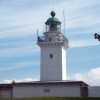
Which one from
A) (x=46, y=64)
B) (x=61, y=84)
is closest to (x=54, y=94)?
(x=61, y=84)

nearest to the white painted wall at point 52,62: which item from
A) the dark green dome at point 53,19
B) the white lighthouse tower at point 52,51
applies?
the white lighthouse tower at point 52,51

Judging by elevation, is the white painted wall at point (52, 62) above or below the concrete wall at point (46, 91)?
above

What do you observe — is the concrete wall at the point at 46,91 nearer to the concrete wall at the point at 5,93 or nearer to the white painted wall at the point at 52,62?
the concrete wall at the point at 5,93

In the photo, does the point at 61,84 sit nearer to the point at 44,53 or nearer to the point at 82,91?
the point at 82,91

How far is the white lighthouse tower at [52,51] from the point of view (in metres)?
45.2

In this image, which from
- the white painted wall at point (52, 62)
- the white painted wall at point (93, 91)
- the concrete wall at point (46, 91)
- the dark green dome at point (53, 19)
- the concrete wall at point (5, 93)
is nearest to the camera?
the concrete wall at point (46, 91)

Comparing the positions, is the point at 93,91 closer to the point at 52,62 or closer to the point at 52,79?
the point at 52,79

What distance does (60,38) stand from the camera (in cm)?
4578

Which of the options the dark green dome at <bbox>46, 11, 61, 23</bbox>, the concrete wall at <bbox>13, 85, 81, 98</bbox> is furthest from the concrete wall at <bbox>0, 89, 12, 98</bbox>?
the dark green dome at <bbox>46, 11, 61, 23</bbox>

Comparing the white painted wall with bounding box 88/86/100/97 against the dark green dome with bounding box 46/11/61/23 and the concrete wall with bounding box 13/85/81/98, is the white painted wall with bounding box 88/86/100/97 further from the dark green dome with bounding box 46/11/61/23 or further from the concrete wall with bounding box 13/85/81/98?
the dark green dome with bounding box 46/11/61/23

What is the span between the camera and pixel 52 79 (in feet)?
147

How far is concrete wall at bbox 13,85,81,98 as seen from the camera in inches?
1639

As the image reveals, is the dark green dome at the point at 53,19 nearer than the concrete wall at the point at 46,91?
No

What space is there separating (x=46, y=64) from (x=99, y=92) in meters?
6.97
